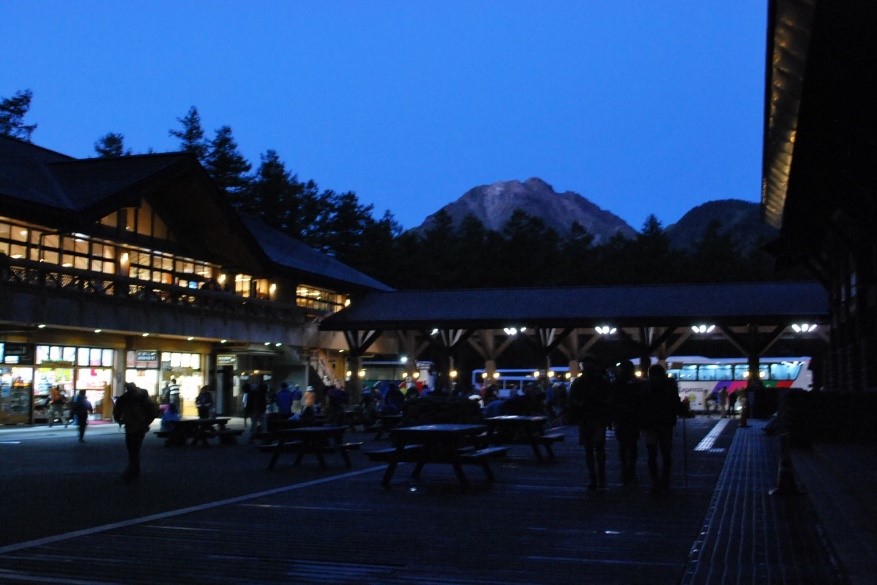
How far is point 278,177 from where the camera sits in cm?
6769

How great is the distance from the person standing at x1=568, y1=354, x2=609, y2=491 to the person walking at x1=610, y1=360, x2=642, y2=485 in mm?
167

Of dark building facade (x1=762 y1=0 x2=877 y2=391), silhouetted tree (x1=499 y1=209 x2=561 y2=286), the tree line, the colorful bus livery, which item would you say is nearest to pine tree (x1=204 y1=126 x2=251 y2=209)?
the tree line

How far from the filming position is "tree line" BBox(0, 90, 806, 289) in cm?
6725

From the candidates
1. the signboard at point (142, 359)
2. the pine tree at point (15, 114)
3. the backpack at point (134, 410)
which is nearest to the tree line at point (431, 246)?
the pine tree at point (15, 114)

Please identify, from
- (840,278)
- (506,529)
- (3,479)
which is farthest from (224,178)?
(506,529)

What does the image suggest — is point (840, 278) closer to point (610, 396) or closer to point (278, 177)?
point (610, 396)

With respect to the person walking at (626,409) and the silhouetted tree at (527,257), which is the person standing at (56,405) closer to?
the person walking at (626,409)

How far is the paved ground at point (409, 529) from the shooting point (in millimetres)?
6543

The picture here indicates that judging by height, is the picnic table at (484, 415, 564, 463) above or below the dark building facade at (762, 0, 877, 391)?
below

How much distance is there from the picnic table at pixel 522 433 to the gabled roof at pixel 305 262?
61.0 feet

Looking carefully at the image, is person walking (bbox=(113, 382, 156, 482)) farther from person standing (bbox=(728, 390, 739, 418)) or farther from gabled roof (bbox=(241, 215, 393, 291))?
person standing (bbox=(728, 390, 739, 418))

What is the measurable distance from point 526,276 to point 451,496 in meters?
64.3

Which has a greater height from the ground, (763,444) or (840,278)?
(840,278)

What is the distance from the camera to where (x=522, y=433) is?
18562mm
